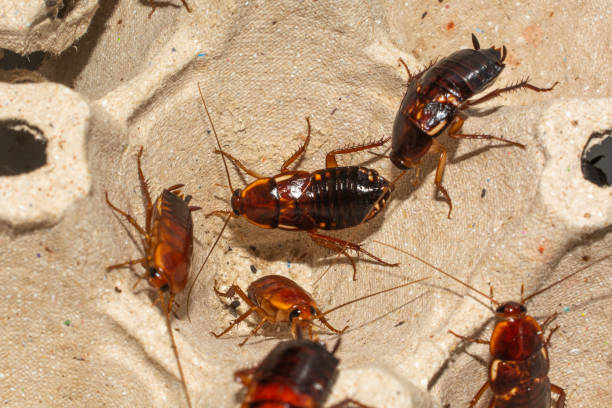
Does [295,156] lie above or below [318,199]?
above

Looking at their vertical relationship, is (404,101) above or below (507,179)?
above

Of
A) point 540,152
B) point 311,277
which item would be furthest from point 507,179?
point 311,277

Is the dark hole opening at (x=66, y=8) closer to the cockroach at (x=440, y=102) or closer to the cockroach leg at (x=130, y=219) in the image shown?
the cockroach leg at (x=130, y=219)

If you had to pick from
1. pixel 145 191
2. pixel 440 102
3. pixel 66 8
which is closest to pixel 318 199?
pixel 440 102

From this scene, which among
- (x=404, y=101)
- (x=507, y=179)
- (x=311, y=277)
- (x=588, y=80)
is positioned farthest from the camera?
(x=311, y=277)

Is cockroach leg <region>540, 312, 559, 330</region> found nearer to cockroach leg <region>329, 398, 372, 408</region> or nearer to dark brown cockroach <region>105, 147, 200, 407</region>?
cockroach leg <region>329, 398, 372, 408</region>

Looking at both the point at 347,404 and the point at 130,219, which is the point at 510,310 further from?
the point at 130,219

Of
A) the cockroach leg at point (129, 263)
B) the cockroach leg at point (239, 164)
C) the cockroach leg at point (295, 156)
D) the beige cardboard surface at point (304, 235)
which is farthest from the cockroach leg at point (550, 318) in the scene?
the cockroach leg at point (129, 263)

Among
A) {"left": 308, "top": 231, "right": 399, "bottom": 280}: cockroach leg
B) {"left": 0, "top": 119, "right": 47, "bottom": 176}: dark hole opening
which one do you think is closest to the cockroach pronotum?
{"left": 308, "top": 231, "right": 399, "bottom": 280}: cockroach leg

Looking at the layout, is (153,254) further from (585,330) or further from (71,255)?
(585,330)
